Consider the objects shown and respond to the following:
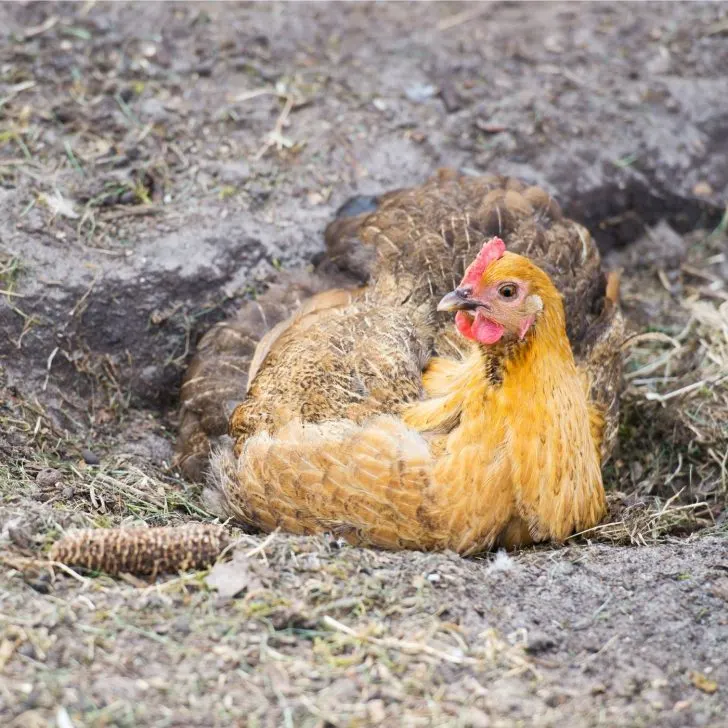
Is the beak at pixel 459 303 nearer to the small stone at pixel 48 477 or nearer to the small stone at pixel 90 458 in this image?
the small stone at pixel 48 477

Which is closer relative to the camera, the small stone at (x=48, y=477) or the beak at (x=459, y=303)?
the beak at (x=459, y=303)

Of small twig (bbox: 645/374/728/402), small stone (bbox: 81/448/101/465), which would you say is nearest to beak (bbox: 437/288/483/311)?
small twig (bbox: 645/374/728/402)

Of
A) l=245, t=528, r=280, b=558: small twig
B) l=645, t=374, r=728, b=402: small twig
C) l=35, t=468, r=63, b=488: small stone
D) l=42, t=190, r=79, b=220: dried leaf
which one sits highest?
l=42, t=190, r=79, b=220: dried leaf

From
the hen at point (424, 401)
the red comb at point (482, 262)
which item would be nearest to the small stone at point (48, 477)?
the hen at point (424, 401)

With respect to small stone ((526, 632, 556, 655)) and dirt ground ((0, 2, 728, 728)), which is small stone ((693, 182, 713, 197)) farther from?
small stone ((526, 632, 556, 655))

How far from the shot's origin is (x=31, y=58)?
21.4 ft

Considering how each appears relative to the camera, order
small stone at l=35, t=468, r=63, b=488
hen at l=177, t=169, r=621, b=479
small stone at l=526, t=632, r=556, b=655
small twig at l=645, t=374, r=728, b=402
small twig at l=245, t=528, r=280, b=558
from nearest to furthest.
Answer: small stone at l=526, t=632, r=556, b=655, small twig at l=245, t=528, r=280, b=558, small stone at l=35, t=468, r=63, b=488, hen at l=177, t=169, r=621, b=479, small twig at l=645, t=374, r=728, b=402

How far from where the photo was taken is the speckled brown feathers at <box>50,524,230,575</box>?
3.75 metres

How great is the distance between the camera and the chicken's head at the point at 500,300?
4055 millimetres

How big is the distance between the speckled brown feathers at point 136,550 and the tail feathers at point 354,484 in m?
0.50

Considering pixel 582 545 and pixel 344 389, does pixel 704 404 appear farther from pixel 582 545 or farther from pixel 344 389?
pixel 344 389

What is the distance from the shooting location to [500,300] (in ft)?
13.3

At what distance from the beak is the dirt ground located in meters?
1.01

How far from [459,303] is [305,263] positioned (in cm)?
Result: 208
